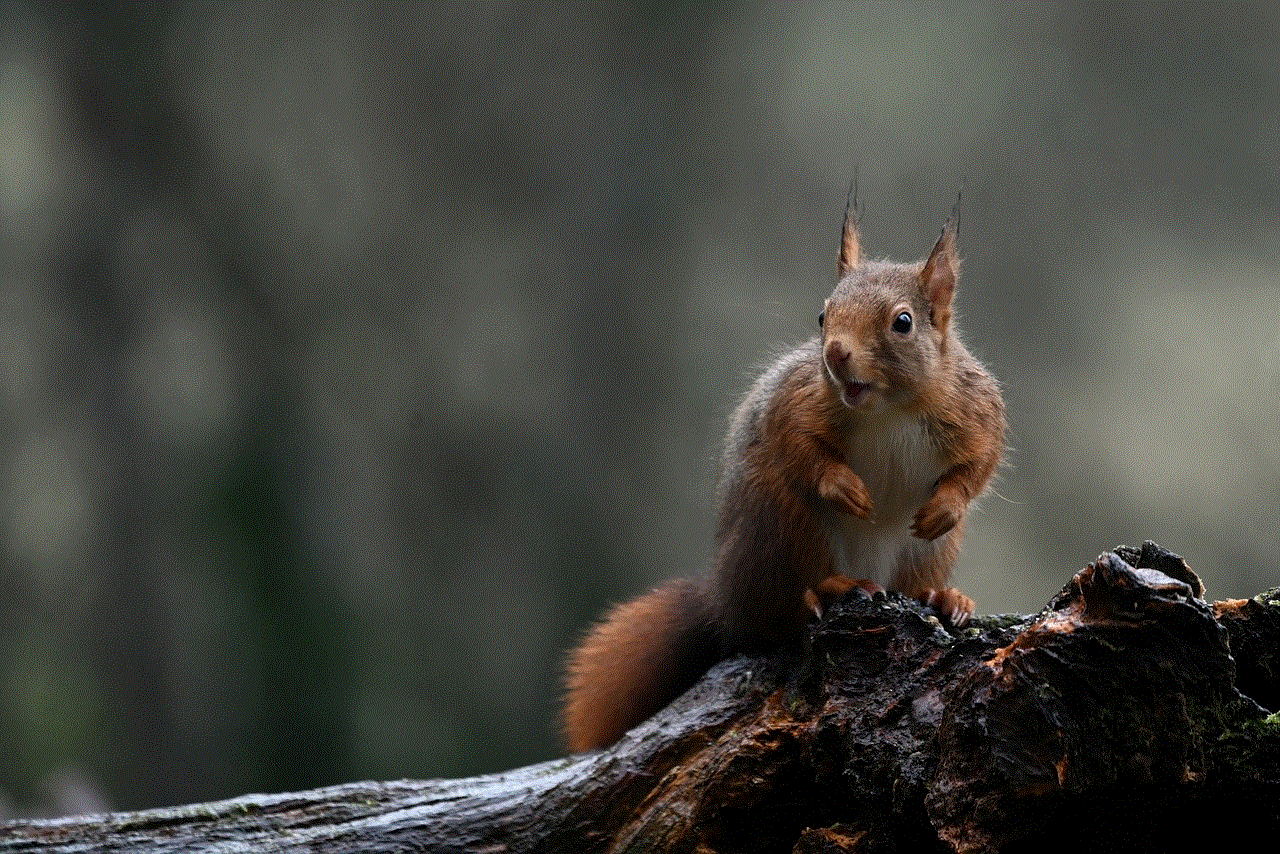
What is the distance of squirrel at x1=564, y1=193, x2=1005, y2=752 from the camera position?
6.23 feet

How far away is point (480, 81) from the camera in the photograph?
461 cm

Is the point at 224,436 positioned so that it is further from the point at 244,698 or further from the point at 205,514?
the point at 244,698

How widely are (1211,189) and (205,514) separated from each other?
11.9ft

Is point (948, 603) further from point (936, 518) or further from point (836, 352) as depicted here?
point (836, 352)

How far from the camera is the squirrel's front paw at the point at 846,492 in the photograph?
1.86 metres

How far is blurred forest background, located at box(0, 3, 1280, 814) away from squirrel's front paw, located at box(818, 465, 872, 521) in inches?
101

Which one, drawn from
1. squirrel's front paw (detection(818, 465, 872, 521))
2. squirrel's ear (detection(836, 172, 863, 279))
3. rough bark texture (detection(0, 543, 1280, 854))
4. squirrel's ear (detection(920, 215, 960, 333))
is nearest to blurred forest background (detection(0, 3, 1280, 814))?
squirrel's ear (detection(836, 172, 863, 279))

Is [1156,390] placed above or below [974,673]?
above

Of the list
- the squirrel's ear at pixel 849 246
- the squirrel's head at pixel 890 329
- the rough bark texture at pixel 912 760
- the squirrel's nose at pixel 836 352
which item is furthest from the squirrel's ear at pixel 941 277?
the rough bark texture at pixel 912 760

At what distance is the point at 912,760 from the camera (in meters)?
1.39

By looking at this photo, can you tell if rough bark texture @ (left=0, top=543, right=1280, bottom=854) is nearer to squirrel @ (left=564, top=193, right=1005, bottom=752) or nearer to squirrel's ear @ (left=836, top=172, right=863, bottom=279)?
squirrel @ (left=564, top=193, right=1005, bottom=752)

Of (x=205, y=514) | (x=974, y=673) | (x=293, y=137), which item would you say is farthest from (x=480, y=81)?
(x=974, y=673)

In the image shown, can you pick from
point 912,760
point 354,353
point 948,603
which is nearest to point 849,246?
point 948,603

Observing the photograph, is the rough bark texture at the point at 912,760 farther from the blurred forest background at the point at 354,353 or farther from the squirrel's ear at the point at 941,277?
the blurred forest background at the point at 354,353
